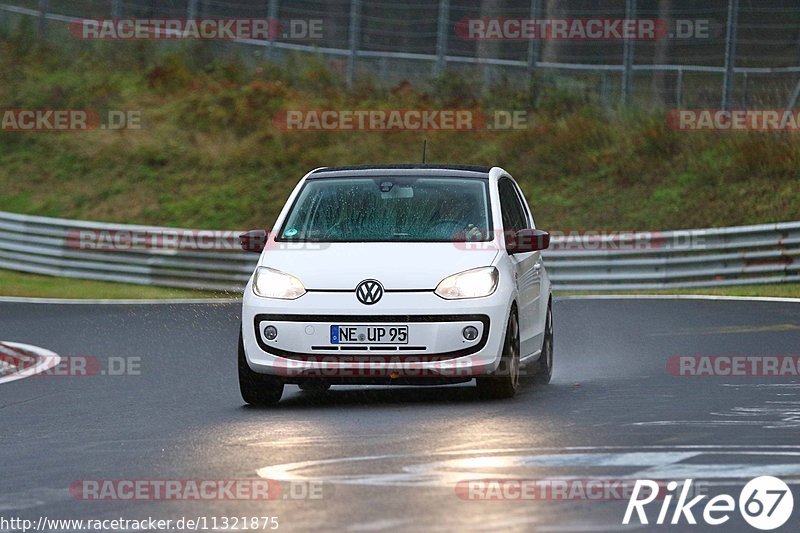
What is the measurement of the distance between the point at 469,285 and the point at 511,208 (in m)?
1.74

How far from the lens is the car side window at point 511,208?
1284 centimetres

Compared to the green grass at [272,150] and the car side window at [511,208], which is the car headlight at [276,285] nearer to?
the car side window at [511,208]

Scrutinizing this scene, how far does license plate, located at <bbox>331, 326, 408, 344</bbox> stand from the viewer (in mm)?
11523

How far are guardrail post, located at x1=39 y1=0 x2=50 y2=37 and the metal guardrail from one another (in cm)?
1299

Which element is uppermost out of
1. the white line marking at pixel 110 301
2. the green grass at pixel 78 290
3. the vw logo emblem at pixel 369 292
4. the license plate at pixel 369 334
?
the vw logo emblem at pixel 369 292

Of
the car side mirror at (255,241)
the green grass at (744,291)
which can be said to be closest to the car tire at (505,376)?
the car side mirror at (255,241)

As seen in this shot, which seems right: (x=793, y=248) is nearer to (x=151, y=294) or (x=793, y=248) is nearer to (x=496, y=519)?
(x=151, y=294)

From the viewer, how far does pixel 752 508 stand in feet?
25.2

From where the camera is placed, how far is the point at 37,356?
1719 cm

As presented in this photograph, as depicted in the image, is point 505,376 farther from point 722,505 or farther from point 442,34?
point 442,34

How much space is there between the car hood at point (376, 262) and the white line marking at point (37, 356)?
3.99 m

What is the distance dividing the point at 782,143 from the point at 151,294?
36.7ft

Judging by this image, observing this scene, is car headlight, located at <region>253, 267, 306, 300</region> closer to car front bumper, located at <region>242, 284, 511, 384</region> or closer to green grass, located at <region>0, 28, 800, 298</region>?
car front bumper, located at <region>242, 284, 511, 384</region>

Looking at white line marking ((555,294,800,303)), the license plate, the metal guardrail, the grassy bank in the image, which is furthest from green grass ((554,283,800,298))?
the license plate
